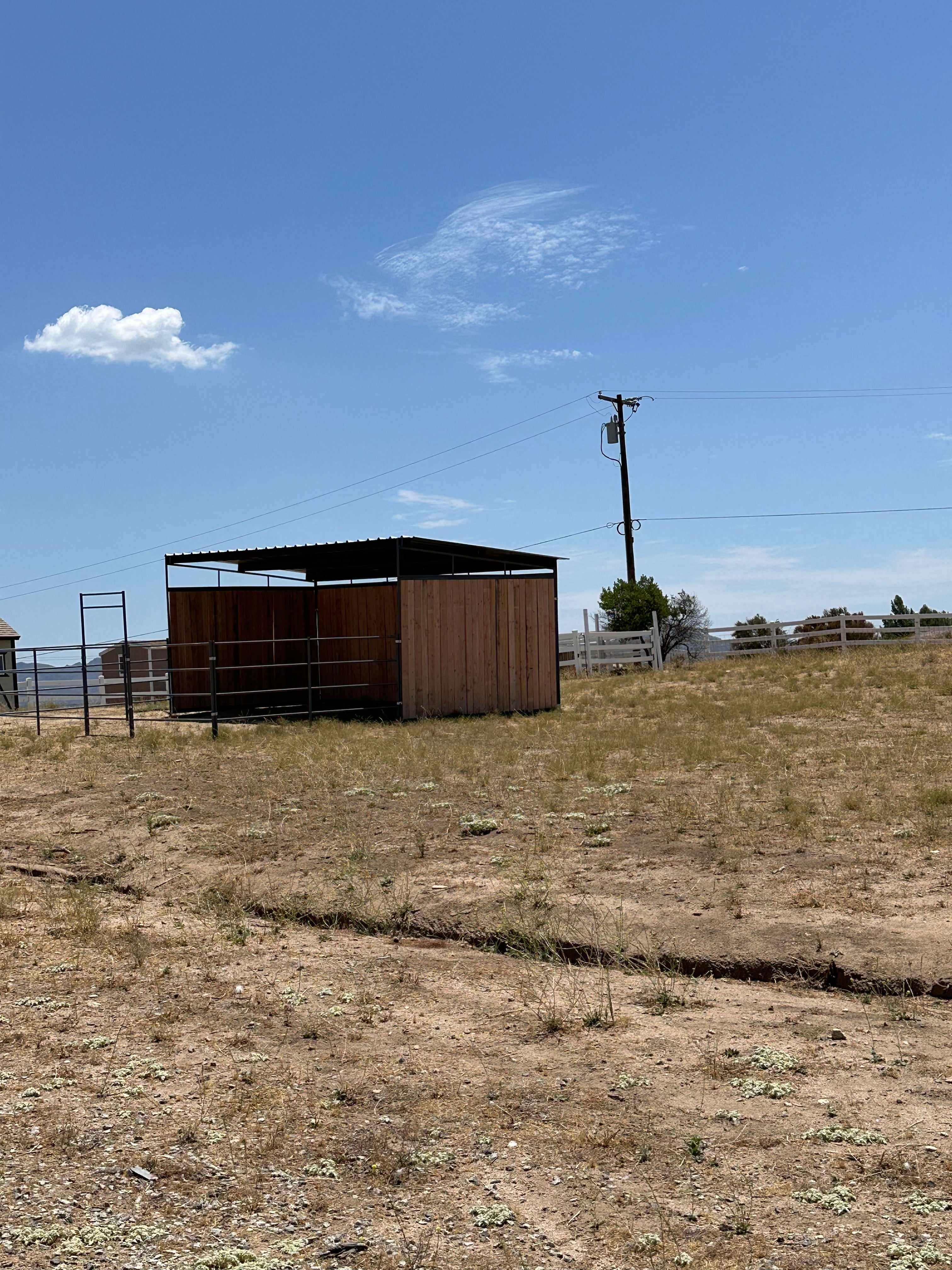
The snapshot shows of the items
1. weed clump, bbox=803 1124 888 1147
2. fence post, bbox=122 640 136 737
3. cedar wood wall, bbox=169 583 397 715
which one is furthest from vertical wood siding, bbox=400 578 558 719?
weed clump, bbox=803 1124 888 1147

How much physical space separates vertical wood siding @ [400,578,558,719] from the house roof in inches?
21.5

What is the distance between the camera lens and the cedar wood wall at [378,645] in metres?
20.7

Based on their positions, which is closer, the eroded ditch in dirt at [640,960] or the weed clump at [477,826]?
the eroded ditch in dirt at [640,960]

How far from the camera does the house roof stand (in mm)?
20016

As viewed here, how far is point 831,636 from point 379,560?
682 inches

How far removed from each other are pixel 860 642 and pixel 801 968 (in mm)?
28384

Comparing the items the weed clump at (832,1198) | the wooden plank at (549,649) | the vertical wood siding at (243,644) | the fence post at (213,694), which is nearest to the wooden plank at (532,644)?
the wooden plank at (549,649)

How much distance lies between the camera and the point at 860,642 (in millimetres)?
32750

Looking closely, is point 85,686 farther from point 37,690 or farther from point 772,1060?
point 772,1060

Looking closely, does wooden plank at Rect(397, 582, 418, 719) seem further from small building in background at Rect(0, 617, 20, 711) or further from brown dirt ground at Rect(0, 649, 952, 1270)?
small building in background at Rect(0, 617, 20, 711)

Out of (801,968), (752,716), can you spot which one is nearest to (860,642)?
(752,716)

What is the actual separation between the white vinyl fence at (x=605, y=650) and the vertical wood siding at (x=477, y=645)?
11.2 metres

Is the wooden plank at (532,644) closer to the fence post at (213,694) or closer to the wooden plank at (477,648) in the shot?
the wooden plank at (477,648)

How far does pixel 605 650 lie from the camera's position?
113ft
